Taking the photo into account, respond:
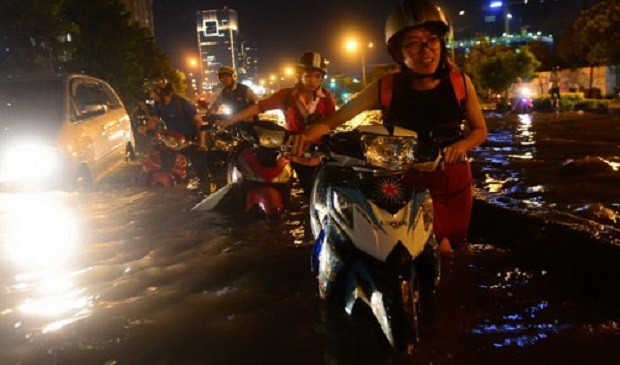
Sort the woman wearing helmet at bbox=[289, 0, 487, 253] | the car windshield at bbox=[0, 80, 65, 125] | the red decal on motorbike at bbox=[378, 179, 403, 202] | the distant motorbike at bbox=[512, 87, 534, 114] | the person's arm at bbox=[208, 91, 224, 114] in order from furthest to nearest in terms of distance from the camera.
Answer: the distant motorbike at bbox=[512, 87, 534, 114] → the person's arm at bbox=[208, 91, 224, 114] → the car windshield at bbox=[0, 80, 65, 125] → the woman wearing helmet at bbox=[289, 0, 487, 253] → the red decal on motorbike at bbox=[378, 179, 403, 202]

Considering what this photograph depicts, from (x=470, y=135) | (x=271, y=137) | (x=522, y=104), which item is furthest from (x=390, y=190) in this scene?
(x=522, y=104)

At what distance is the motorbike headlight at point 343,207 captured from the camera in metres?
3.27

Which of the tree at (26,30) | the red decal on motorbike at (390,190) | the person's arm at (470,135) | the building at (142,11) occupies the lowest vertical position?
the red decal on motorbike at (390,190)

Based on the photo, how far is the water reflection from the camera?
4195 mm

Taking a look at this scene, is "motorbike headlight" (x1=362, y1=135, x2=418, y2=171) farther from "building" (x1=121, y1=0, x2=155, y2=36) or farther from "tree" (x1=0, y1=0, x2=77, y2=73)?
"building" (x1=121, y1=0, x2=155, y2=36)

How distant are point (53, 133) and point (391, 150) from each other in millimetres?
6316

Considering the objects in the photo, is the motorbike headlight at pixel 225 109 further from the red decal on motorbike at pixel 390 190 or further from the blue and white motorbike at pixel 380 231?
the red decal on motorbike at pixel 390 190

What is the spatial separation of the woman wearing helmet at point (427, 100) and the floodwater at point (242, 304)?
677 mm

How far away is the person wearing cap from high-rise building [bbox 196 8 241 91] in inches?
6601

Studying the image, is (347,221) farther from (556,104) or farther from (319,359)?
(556,104)

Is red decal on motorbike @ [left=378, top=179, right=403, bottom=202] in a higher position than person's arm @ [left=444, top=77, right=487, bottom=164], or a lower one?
lower

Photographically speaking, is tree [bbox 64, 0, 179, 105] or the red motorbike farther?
tree [bbox 64, 0, 179, 105]

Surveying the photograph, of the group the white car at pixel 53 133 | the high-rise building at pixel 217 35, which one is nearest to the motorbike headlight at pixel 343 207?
the white car at pixel 53 133

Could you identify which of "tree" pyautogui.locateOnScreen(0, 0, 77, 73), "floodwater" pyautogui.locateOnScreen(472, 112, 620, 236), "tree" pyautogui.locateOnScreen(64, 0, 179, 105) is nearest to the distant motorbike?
"floodwater" pyautogui.locateOnScreen(472, 112, 620, 236)
